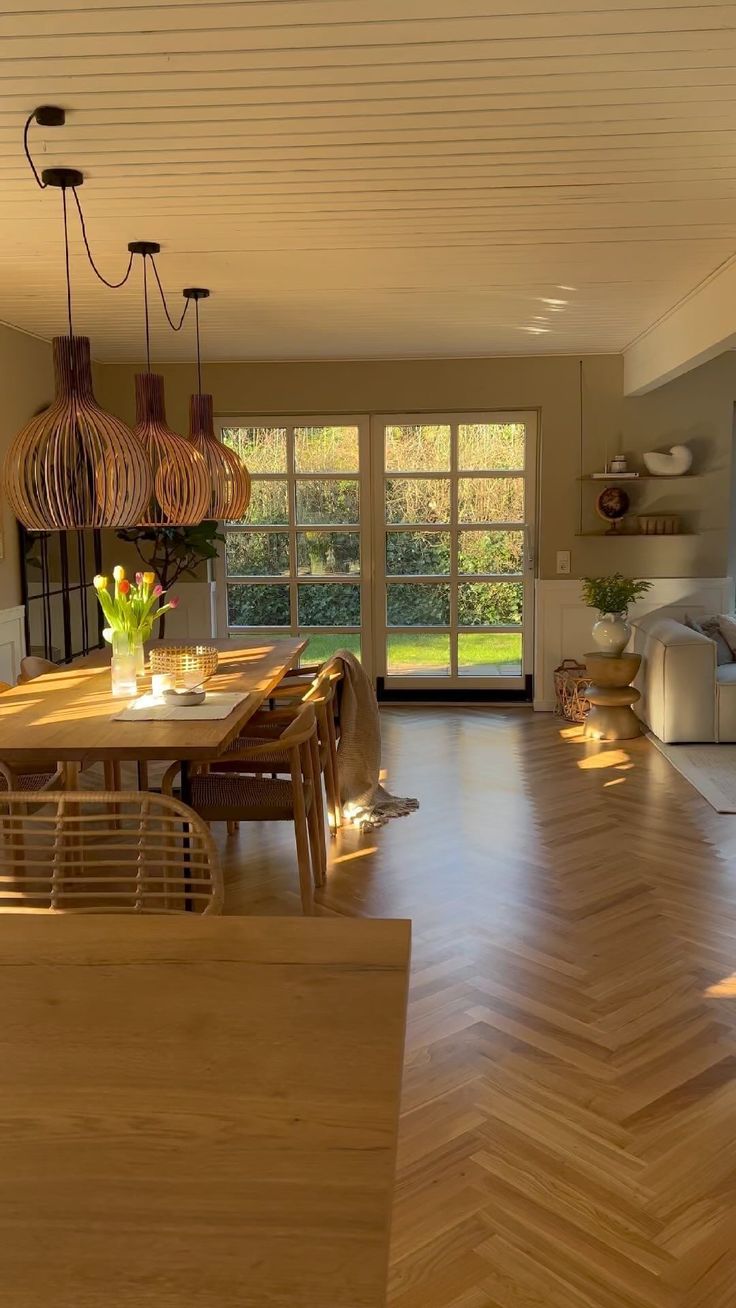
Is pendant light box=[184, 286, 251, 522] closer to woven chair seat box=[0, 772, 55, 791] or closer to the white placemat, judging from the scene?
the white placemat

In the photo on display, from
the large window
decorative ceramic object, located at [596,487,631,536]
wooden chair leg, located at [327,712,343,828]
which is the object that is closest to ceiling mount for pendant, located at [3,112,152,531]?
wooden chair leg, located at [327,712,343,828]

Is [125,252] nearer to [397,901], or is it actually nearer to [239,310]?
[239,310]

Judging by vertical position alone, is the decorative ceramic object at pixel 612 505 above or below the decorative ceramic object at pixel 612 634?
above

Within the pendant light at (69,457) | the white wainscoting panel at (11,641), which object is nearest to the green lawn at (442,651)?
the white wainscoting panel at (11,641)

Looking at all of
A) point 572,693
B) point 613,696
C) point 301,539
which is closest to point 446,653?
point 572,693

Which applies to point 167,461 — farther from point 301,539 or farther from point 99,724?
point 301,539

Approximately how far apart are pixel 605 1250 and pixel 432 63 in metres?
2.61

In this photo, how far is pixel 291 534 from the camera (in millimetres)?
8367

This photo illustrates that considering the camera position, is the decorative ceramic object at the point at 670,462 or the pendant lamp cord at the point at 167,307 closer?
the pendant lamp cord at the point at 167,307

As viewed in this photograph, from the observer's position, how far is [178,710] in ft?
13.0

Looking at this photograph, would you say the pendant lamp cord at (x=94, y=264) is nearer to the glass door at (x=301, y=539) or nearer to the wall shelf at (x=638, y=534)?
the glass door at (x=301, y=539)

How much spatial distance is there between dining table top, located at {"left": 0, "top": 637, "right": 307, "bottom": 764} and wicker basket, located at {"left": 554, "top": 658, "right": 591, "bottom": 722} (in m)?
3.04

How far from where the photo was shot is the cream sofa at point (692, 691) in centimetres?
672

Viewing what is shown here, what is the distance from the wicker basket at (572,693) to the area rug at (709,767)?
0.67m
